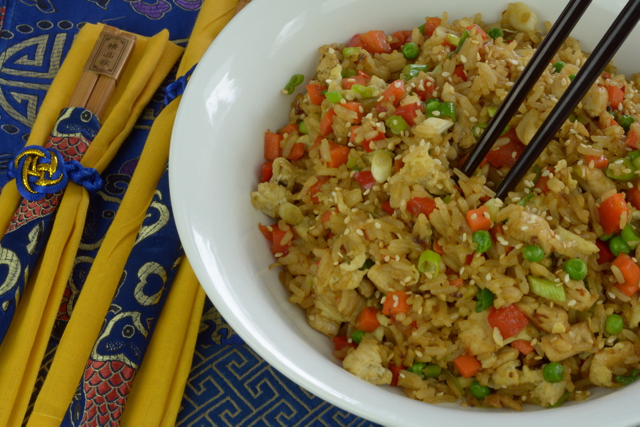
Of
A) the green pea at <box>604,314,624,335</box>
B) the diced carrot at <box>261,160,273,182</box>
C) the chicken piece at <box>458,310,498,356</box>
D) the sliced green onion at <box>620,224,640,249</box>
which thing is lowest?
the diced carrot at <box>261,160,273,182</box>

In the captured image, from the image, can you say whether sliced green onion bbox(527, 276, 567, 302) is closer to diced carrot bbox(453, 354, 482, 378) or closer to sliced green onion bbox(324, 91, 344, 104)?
diced carrot bbox(453, 354, 482, 378)

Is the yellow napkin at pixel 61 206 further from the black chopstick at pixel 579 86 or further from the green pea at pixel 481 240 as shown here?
the black chopstick at pixel 579 86

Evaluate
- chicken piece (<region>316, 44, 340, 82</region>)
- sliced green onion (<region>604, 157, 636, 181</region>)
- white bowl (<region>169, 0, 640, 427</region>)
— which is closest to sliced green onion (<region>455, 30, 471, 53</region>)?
white bowl (<region>169, 0, 640, 427</region>)

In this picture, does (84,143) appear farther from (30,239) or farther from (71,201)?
(30,239)

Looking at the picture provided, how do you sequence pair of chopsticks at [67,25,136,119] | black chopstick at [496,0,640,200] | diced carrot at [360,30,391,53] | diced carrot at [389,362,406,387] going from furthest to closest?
pair of chopsticks at [67,25,136,119]
diced carrot at [360,30,391,53]
diced carrot at [389,362,406,387]
black chopstick at [496,0,640,200]

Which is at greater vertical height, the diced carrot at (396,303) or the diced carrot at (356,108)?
the diced carrot at (356,108)

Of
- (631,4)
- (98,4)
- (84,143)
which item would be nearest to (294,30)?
(84,143)

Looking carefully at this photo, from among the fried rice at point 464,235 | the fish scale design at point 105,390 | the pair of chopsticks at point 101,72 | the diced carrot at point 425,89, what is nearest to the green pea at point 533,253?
the fried rice at point 464,235

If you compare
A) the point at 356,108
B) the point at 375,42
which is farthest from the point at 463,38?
the point at 356,108
